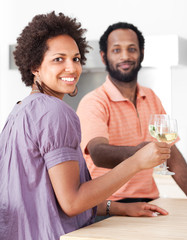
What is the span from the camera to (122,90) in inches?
97.8

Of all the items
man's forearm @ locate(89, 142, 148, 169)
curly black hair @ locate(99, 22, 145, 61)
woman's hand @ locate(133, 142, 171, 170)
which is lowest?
man's forearm @ locate(89, 142, 148, 169)

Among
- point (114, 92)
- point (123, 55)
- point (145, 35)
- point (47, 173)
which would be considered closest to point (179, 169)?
point (114, 92)

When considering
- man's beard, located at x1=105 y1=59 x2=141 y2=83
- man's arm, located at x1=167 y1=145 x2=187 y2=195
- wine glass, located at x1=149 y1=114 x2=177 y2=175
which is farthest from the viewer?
man's beard, located at x1=105 y1=59 x2=141 y2=83

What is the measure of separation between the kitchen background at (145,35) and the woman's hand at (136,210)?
5.54 ft

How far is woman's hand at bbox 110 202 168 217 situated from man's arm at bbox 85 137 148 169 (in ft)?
1.03

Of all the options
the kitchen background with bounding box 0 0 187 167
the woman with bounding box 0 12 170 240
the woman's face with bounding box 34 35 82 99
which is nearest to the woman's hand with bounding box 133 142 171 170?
the woman with bounding box 0 12 170 240

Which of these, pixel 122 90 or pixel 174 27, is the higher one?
pixel 174 27

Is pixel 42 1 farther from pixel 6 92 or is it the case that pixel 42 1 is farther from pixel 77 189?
pixel 77 189

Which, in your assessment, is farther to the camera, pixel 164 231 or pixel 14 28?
pixel 14 28

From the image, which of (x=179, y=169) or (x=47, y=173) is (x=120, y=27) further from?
(x=47, y=173)

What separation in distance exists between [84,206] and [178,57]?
2.00 metres

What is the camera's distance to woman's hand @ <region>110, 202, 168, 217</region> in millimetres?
1509

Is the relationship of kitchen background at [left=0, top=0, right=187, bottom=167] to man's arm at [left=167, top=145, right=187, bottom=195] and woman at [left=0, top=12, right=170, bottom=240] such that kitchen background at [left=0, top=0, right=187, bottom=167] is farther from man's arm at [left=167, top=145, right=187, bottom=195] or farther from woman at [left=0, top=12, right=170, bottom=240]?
woman at [left=0, top=12, right=170, bottom=240]

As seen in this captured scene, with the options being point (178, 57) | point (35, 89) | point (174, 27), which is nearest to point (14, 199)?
point (35, 89)
